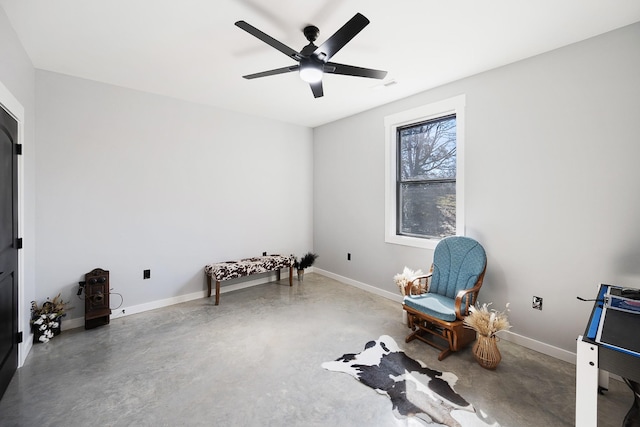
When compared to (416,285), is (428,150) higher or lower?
higher

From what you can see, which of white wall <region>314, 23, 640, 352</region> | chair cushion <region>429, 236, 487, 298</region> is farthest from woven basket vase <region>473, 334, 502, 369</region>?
white wall <region>314, 23, 640, 352</region>

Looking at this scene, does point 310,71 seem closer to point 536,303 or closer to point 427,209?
point 427,209

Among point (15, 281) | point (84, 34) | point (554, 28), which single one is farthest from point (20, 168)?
point (554, 28)

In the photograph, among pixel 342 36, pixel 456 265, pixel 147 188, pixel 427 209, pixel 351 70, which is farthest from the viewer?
pixel 427 209

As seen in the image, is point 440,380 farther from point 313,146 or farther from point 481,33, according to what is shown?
point 313,146

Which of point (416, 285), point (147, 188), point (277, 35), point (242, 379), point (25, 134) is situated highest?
point (277, 35)

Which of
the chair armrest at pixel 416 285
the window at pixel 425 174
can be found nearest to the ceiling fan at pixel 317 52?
the window at pixel 425 174

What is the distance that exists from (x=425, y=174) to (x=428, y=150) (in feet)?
1.02

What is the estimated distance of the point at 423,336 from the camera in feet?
9.30

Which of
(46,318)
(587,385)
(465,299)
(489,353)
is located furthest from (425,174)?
(46,318)

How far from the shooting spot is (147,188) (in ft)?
11.5

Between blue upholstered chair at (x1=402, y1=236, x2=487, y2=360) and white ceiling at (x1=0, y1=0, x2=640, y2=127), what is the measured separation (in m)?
1.83

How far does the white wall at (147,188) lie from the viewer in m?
2.94

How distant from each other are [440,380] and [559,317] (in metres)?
1.30
